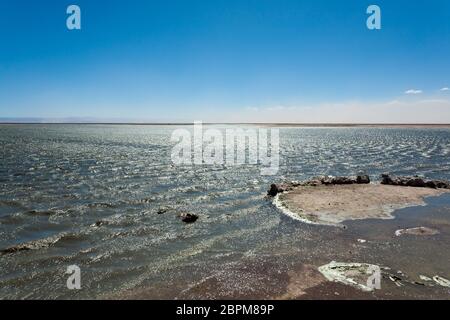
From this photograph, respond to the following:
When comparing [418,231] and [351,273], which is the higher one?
[418,231]

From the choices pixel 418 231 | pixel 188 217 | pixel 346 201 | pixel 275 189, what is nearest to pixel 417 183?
pixel 346 201

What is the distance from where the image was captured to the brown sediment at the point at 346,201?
1686 centimetres

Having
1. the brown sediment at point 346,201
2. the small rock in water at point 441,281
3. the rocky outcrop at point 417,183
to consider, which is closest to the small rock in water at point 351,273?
the small rock in water at point 441,281

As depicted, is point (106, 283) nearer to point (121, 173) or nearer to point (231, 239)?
point (231, 239)


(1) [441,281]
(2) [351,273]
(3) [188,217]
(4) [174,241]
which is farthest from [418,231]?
(4) [174,241]

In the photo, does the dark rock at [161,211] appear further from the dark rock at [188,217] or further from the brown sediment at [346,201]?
A: the brown sediment at [346,201]

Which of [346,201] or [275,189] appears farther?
[275,189]

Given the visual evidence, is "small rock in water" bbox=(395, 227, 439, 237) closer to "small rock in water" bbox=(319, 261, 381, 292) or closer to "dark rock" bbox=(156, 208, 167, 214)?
"small rock in water" bbox=(319, 261, 381, 292)

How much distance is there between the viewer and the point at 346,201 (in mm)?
19641

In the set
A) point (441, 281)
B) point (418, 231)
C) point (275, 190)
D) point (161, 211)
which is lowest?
A: point (441, 281)

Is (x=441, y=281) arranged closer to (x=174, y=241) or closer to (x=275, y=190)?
(x=174, y=241)

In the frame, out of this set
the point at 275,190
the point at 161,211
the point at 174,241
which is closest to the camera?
the point at 174,241

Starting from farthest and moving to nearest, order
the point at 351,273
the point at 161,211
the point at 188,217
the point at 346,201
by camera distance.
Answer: the point at 346,201 → the point at 161,211 → the point at 188,217 → the point at 351,273
